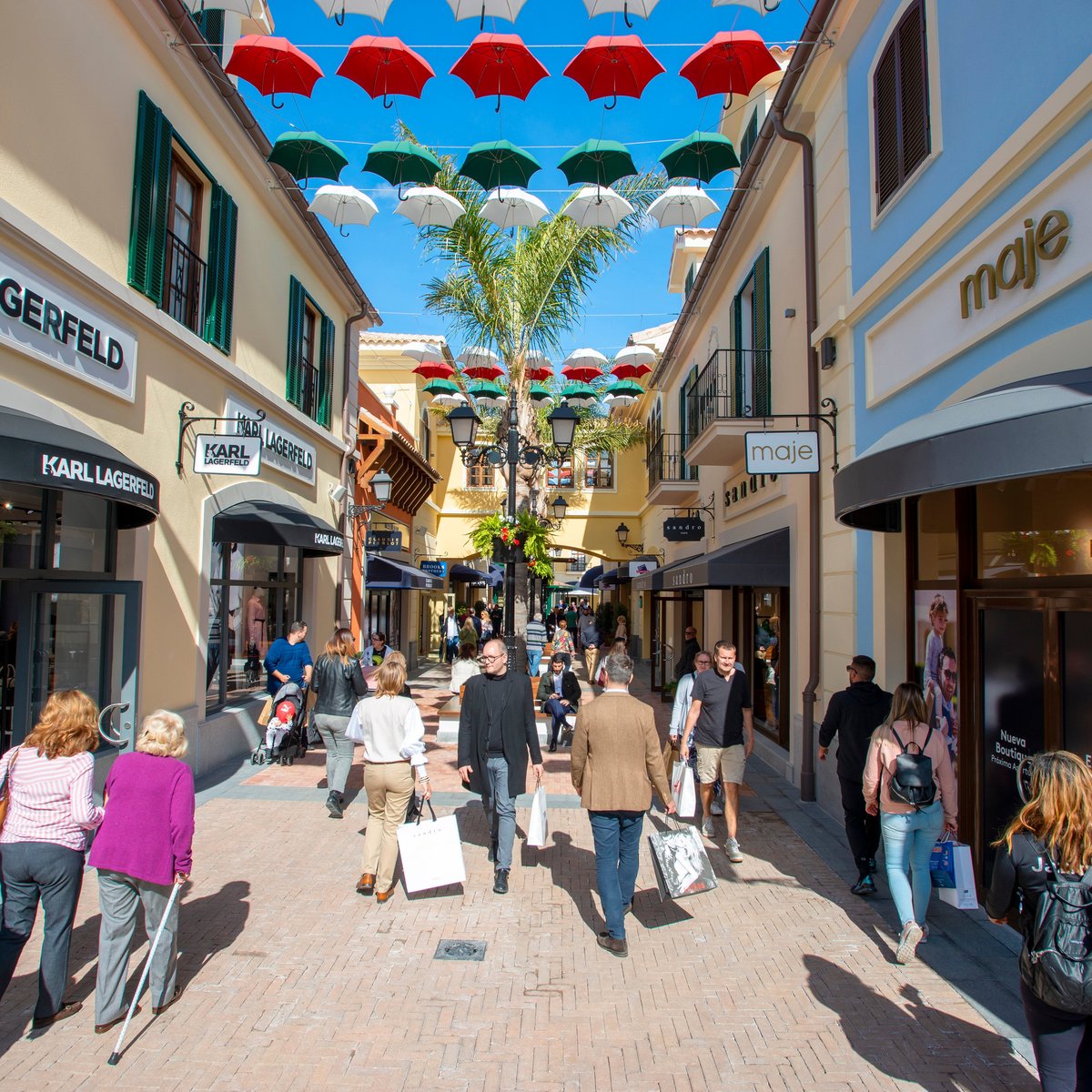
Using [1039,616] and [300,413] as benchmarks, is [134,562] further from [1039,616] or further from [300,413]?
[1039,616]

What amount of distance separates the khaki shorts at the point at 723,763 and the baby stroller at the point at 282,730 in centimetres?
501

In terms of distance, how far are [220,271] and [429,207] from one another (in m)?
2.78

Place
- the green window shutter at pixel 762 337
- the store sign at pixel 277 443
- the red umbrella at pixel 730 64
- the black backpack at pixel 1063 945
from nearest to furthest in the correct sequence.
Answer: the black backpack at pixel 1063 945, the red umbrella at pixel 730 64, the store sign at pixel 277 443, the green window shutter at pixel 762 337

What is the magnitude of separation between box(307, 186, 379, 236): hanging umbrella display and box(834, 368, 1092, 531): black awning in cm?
804

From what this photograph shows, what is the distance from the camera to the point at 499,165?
368 inches

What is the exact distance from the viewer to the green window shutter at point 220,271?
9695 millimetres

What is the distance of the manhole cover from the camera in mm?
4871

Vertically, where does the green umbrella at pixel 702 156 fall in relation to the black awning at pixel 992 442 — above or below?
above

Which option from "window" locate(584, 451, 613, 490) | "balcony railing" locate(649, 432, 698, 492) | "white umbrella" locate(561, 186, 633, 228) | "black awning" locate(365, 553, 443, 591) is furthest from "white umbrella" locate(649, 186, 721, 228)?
"window" locate(584, 451, 613, 490)

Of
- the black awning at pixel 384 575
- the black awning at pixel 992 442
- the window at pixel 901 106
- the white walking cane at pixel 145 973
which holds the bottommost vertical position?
the white walking cane at pixel 145 973

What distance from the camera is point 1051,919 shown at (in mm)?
2826

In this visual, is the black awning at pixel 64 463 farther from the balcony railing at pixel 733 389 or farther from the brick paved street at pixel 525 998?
the balcony railing at pixel 733 389

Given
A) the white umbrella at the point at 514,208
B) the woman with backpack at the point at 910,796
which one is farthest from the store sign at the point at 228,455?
the woman with backpack at the point at 910,796

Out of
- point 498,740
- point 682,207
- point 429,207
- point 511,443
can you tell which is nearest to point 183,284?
point 429,207
